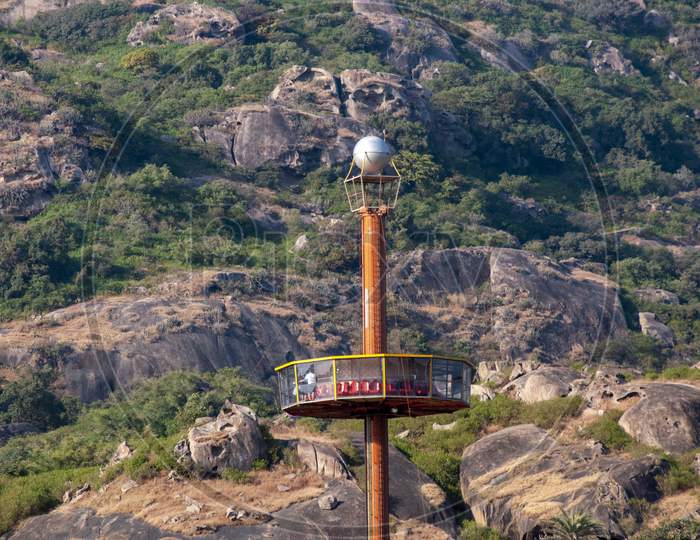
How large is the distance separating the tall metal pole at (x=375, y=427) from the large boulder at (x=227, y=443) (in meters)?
15.3

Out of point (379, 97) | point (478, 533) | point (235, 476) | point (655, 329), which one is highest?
point (379, 97)

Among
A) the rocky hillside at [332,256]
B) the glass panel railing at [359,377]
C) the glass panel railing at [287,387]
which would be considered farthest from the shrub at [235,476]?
the glass panel railing at [359,377]

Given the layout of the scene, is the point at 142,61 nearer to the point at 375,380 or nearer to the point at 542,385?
the point at 542,385

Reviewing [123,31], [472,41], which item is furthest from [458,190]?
[123,31]

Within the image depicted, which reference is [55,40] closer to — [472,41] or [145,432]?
[472,41]

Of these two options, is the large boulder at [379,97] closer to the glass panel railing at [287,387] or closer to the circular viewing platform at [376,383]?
the glass panel railing at [287,387]

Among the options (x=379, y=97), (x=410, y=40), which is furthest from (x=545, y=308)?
(x=410, y=40)

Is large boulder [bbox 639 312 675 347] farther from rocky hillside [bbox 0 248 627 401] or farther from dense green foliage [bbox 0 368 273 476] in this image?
dense green foliage [bbox 0 368 273 476]

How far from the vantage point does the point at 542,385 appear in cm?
7844

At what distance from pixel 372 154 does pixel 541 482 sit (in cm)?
2082

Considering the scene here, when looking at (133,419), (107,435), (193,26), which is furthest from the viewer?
(193,26)

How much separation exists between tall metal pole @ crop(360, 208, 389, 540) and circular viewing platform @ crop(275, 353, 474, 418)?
3.35ft

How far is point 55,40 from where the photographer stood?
170 m

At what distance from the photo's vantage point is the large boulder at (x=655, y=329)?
114375 mm
